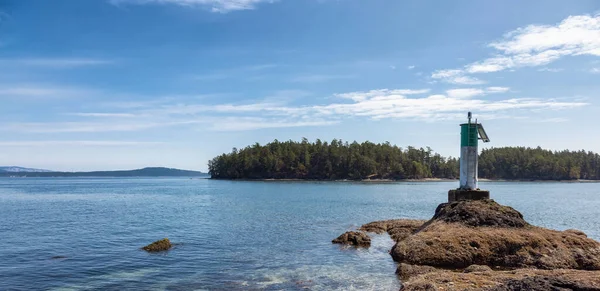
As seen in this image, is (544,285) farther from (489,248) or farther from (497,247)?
(497,247)

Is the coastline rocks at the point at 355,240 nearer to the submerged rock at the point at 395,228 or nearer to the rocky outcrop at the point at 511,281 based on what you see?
the submerged rock at the point at 395,228

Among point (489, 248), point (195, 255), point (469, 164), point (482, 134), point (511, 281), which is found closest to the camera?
point (511, 281)

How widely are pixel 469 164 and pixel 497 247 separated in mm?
9657

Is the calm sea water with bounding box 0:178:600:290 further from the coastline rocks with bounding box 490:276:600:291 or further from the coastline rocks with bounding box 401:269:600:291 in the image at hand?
the coastline rocks with bounding box 490:276:600:291

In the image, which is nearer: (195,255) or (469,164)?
(195,255)

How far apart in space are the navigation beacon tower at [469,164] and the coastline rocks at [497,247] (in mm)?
4867

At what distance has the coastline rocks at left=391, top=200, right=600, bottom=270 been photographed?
71.0 feet

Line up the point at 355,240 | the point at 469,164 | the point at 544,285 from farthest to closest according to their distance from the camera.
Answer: the point at 469,164 < the point at 355,240 < the point at 544,285

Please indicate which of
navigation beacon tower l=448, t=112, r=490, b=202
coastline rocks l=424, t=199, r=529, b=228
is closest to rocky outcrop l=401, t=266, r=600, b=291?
coastline rocks l=424, t=199, r=529, b=228

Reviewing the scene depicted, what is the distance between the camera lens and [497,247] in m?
22.8

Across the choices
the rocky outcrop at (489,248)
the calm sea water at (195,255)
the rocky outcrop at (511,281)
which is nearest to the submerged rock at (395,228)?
the calm sea water at (195,255)

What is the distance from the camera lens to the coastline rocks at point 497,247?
71.0ft

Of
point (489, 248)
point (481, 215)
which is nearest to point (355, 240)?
point (481, 215)

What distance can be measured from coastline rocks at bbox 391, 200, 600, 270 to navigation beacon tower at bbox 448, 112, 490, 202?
487cm
